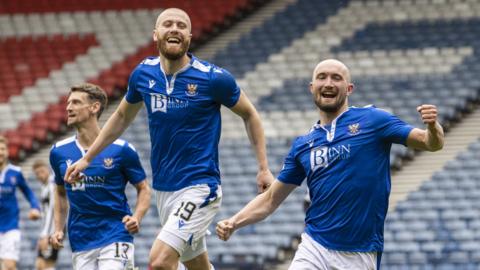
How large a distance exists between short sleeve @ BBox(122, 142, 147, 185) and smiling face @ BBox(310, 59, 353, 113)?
2245mm

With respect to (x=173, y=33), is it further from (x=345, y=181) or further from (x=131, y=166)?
(x=345, y=181)

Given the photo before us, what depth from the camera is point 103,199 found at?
8.77 metres

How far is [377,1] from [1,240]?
1127 centimetres

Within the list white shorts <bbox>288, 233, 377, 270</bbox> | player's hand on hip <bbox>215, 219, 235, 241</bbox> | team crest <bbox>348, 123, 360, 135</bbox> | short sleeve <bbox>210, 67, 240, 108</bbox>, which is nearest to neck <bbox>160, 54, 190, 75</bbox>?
short sleeve <bbox>210, 67, 240, 108</bbox>

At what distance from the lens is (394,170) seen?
1784 centimetres

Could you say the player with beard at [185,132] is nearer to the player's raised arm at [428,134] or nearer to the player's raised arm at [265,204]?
the player's raised arm at [265,204]

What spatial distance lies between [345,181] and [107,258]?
8.07 feet

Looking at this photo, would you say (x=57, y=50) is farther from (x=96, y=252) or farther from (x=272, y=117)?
(x=96, y=252)

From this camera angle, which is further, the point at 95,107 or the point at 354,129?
the point at 95,107

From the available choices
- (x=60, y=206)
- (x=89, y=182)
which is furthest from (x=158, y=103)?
(x=60, y=206)

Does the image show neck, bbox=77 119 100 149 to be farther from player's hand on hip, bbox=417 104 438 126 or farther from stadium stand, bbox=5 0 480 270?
stadium stand, bbox=5 0 480 270

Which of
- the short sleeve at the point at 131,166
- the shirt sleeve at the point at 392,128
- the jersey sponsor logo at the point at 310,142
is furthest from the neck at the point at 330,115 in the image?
the short sleeve at the point at 131,166

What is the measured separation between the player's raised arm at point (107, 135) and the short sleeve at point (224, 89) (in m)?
0.70

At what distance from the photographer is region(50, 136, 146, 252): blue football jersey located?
876 centimetres
